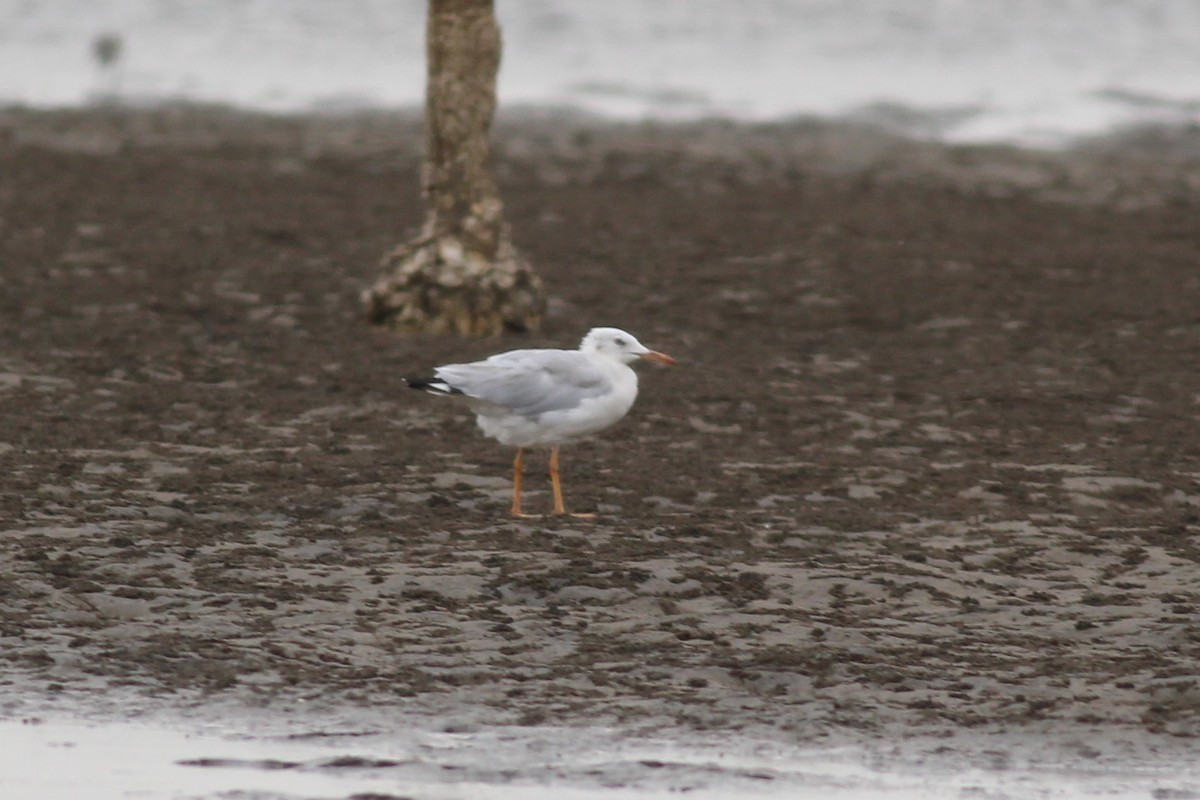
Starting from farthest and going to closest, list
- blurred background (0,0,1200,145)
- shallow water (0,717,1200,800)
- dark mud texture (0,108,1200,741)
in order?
blurred background (0,0,1200,145) → dark mud texture (0,108,1200,741) → shallow water (0,717,1200,800)

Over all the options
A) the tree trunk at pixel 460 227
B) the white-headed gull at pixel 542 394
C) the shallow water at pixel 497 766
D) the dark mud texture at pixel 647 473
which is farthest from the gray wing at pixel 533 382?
the tree trunk at pixel 460 227

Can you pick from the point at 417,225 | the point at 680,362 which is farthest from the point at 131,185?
the point at 680,362

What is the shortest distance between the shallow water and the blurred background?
2010 cm

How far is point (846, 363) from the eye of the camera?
14094 mm

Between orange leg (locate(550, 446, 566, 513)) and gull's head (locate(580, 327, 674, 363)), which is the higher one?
gull's head (locate(580, 327, 674, 363))

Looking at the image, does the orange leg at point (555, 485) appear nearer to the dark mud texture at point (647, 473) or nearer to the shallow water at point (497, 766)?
the dark mud texture at point (647, 473)

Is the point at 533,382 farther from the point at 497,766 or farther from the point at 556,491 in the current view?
the point at 497,766

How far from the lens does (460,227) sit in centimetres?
1513

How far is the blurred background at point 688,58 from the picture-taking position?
95.7 ft

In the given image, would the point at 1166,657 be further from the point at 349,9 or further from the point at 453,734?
the point at 349,9

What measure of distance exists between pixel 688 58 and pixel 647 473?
22.9 metres

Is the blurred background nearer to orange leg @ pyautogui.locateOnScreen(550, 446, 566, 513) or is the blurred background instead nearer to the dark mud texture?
the dark mud texture

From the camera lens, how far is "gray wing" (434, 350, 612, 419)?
9.95 meters

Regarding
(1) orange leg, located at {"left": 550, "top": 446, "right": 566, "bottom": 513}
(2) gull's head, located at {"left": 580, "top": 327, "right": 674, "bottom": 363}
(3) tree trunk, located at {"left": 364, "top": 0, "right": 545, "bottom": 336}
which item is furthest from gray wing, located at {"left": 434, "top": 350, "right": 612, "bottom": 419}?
(3) tree trunk, located at {"left": 364, "top": 0, "right": 545, "bottom": 336}
